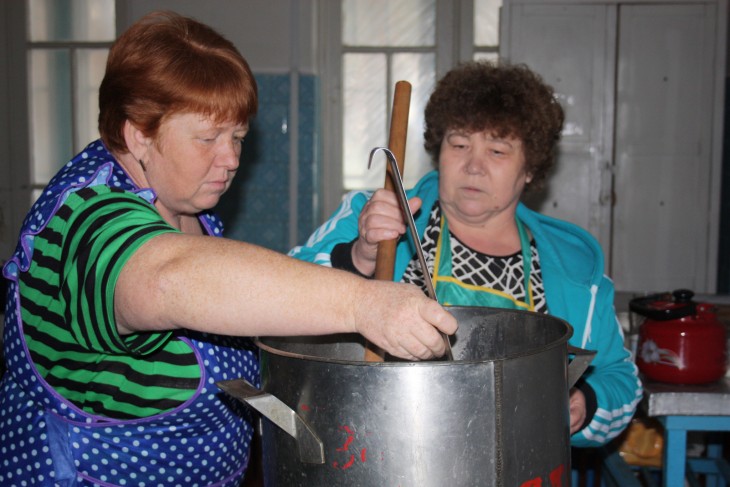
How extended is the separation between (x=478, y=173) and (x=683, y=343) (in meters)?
0.61

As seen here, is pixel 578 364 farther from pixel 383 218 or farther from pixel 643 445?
pixel 643 445

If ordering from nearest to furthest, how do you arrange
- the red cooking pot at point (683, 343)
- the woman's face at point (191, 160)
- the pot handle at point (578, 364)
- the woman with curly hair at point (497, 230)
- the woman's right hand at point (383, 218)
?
the pot handle at point (578, 364) < the woman's face at point (191, 160) < the woman's right hand at point (383, 218) < the woman with curly hair at point (497, 230) < the red cooking pot at point (683, 343)

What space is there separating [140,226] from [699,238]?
401 cm

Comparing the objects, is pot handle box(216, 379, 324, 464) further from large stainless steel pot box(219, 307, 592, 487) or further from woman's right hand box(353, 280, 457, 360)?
woman's right hand box(353, 280, 457, 360)

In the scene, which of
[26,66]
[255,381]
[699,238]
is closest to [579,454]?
[255,381]

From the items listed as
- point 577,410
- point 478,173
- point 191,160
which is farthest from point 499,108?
point 191,160

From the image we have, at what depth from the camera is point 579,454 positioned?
2.54 m

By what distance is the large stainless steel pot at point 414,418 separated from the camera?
0.66 metres

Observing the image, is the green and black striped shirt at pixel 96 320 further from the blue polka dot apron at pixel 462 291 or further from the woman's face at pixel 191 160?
the blue polka dot apron at pixel 462 291

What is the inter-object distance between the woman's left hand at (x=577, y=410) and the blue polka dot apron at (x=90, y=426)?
1.96 feet

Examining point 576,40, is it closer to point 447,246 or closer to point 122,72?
point 447,246

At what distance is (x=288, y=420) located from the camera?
71cm

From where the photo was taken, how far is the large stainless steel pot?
66 cm

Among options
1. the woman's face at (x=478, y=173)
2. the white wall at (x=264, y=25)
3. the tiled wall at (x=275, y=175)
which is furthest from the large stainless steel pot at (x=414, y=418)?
the white wall at (x=264, y=25)
